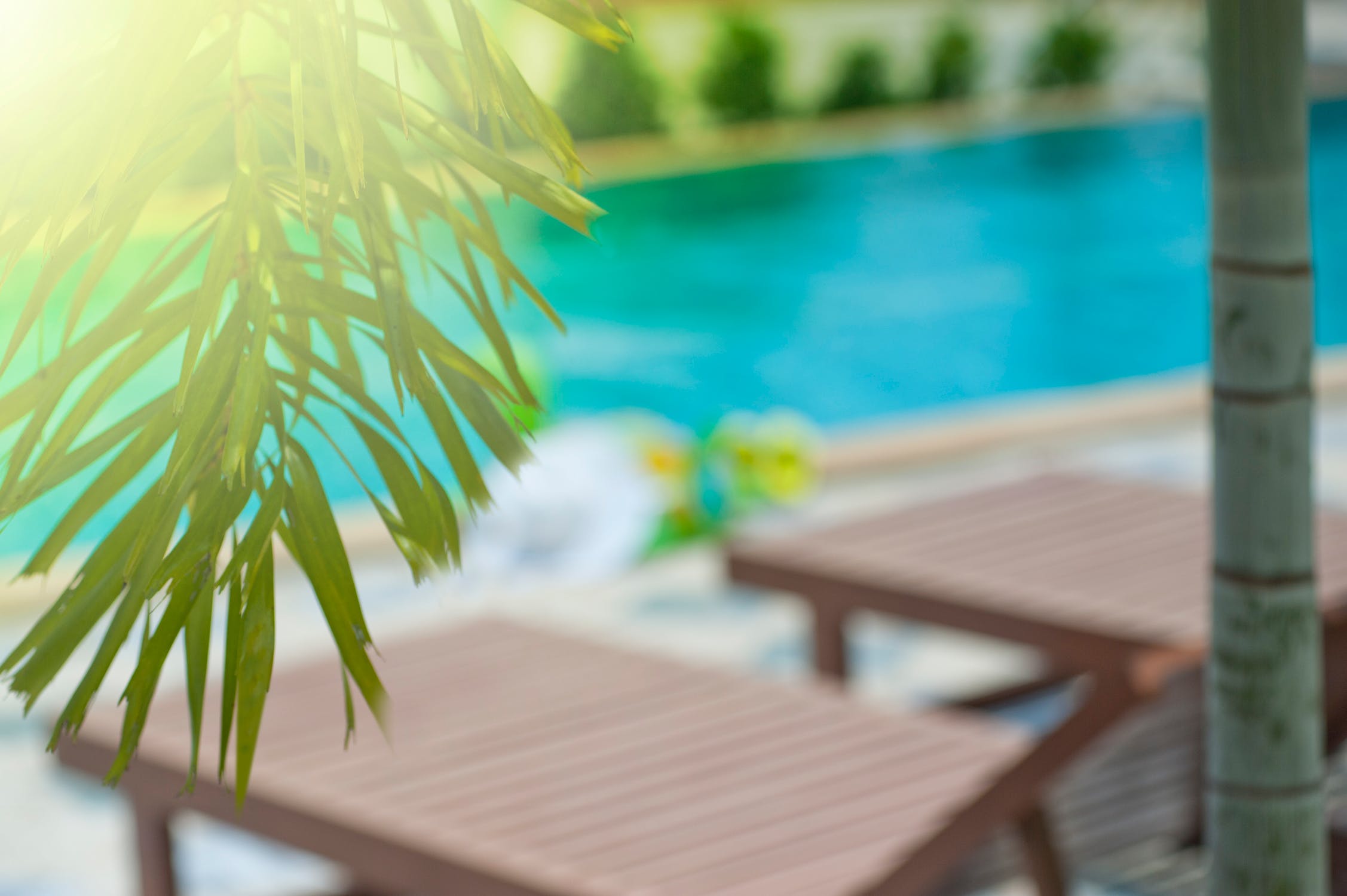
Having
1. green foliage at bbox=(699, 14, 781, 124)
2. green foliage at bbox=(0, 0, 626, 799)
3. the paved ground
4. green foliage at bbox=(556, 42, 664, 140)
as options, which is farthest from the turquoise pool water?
green foliage at bbox=(0, 0, 626, 799)

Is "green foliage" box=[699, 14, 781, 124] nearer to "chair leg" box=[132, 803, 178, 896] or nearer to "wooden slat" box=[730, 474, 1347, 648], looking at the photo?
"wooden slat" box=[730, 474, 1347, 648]

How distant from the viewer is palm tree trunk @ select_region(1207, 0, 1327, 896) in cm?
165

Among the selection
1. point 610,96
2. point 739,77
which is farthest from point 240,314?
point 739,77

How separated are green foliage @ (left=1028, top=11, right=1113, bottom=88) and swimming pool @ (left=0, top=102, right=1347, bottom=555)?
147 inches

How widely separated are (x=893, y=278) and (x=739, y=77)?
7401 millimetres

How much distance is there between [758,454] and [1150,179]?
11.3 m

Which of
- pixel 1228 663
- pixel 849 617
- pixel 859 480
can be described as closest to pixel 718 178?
pixel 859 480

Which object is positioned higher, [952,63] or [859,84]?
[952,63]

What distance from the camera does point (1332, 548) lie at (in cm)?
342

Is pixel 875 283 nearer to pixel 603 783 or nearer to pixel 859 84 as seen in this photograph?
pixel 859 84

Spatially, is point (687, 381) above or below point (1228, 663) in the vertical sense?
below

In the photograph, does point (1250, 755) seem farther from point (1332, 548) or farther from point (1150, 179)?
point (1150, 179)

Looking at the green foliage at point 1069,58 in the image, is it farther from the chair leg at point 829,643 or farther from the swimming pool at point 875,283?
the chair leg at point 829,643

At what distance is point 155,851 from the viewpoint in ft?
9.65
